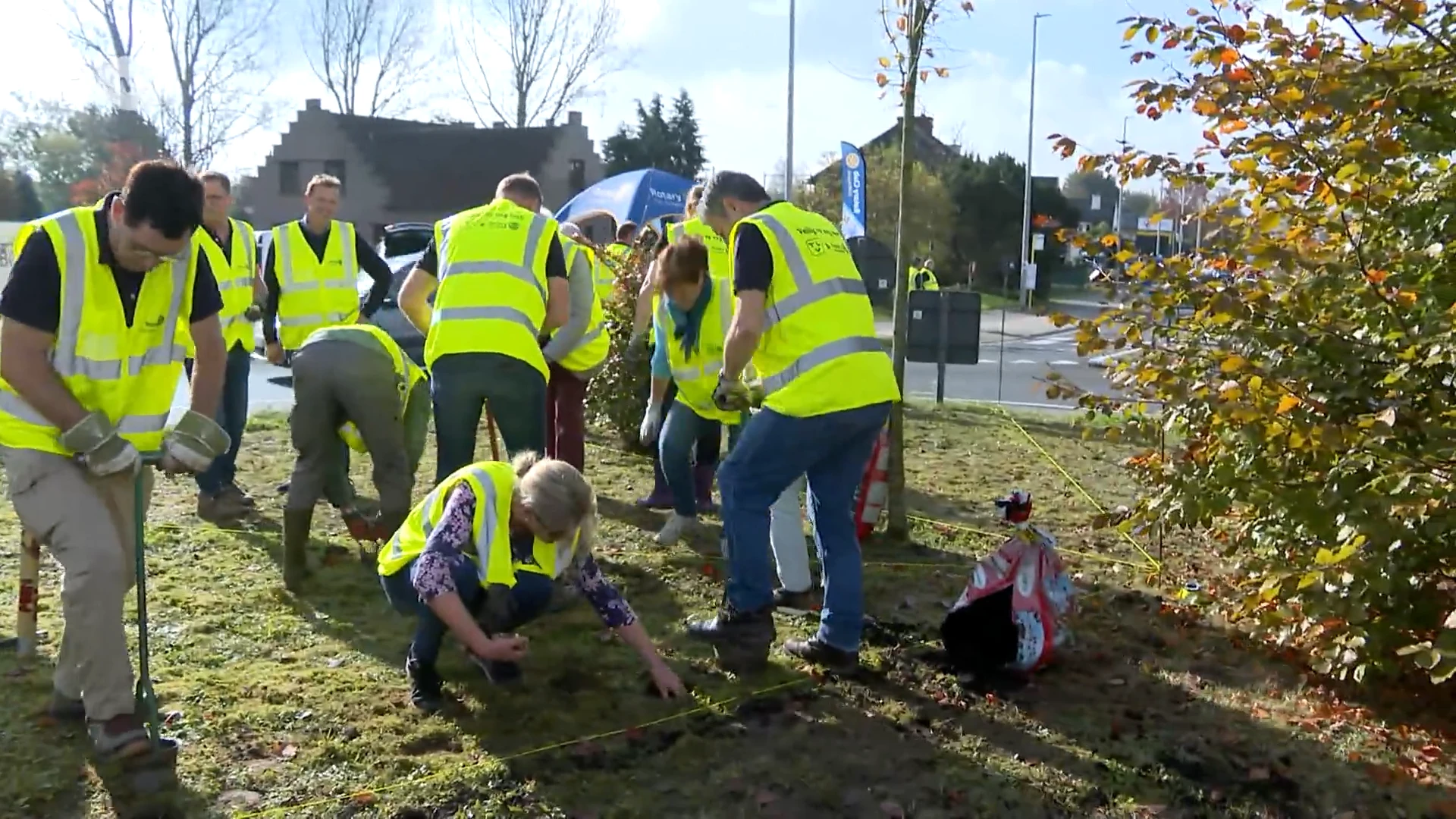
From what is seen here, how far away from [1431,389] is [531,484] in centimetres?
290

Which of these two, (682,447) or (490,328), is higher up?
(490,328)

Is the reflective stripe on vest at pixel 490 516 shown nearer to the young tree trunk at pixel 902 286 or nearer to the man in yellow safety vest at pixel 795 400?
the man in yellow safety vest at pixel 795 400

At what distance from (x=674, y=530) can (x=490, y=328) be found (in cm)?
183

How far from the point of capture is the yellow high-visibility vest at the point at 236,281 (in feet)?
21.9

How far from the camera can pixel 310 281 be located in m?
6.76

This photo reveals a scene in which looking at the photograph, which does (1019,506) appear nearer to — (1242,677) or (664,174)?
(1242,677)

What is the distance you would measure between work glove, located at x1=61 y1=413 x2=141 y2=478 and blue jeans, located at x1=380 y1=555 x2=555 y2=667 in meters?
0.88

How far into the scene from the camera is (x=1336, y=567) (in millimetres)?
4148

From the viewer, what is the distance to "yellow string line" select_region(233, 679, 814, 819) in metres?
3.30

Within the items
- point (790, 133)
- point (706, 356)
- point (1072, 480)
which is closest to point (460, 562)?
point (706, 356)

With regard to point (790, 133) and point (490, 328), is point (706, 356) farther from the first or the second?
point (790, 133)

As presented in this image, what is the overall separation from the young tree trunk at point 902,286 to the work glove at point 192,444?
345 centimetres

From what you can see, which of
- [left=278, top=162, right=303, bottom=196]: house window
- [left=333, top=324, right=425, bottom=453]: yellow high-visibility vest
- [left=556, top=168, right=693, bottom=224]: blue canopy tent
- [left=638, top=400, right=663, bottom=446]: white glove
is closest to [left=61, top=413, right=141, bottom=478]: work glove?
[left=333, top=324, right=425, bottom=453]: yellow high-visibility vest

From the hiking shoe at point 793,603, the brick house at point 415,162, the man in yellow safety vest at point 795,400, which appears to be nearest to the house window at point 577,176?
the brick house at point 415,162
